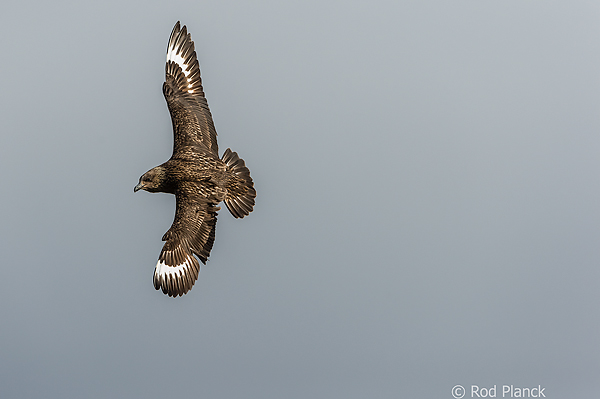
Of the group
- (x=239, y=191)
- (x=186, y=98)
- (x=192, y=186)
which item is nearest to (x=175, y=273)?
(x=192, y=186)

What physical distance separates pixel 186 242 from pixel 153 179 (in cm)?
120

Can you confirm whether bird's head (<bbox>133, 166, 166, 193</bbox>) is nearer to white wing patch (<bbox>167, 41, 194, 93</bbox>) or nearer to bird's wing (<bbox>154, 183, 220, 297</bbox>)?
bird's wing (<bbox>154, 183, 220, 297</bbox>)

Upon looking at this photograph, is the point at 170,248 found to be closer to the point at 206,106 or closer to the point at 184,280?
the point at 184,280

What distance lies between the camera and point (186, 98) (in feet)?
40.0

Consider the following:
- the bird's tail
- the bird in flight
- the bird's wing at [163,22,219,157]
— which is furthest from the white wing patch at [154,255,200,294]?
the bird's wing at [163,22,219,157]

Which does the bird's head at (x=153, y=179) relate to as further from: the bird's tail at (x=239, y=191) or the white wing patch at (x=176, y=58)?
the white wing patch at (x=176, y=58)

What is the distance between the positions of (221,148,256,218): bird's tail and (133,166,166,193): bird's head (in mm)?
1066

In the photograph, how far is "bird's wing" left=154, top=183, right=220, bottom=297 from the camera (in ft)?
35.4

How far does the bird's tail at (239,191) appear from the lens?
1145 cm

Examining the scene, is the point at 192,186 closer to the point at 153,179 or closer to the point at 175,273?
the point at 153,179

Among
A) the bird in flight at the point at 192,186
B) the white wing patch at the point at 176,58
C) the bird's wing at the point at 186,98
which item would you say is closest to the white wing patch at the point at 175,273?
the bird in flight at the point at 192,186

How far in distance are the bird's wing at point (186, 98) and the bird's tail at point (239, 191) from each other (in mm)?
457

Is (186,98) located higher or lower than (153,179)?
higher

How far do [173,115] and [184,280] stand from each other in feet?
9.77
